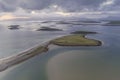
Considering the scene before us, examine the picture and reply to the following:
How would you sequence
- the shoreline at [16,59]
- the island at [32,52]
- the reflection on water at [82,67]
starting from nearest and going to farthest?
the reflection on water at [82,67]
the shoreline at [16,59]
the island at [32,52]

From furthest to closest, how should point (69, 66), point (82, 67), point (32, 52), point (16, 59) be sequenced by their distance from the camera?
point (32, 52), point (16, 59), point (69, 66), point (82, 67)

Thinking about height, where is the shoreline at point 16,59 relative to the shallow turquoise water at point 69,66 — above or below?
above

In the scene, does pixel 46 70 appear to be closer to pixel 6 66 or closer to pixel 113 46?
pixel 6 66

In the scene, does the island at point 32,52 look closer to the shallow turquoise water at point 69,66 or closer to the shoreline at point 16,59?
the shoreline at point 16,59

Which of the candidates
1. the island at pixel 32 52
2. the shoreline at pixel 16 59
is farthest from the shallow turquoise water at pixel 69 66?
the island at pixel 32 52

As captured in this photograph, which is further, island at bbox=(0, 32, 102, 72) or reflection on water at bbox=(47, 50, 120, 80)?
island at bbox=(0, 32, 102, 72)

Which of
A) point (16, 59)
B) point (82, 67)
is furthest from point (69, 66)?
point (16, 59)

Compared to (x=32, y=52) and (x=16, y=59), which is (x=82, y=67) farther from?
(x=32, y=52)

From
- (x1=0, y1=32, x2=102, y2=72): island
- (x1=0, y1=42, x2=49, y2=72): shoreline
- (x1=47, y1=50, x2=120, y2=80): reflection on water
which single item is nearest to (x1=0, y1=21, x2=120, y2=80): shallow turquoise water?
(x1=47, y1=50, x2=120, y2=80): reflection on water

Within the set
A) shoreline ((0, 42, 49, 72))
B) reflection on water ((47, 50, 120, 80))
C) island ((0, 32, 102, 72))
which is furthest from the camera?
island ((0, 32, 102, 72))

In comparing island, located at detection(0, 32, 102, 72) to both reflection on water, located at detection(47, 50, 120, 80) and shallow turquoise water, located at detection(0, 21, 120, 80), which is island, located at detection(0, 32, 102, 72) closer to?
shallow turquoise water, located at detection(0, 21, 120, 80)

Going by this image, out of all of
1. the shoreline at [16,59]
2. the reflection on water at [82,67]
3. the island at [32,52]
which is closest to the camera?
the reflection on water at [82,67]
